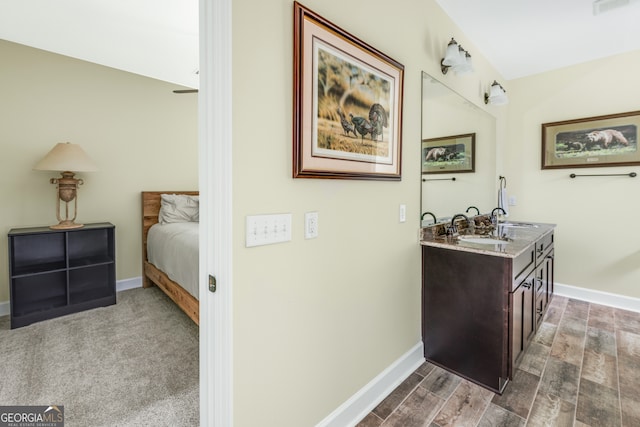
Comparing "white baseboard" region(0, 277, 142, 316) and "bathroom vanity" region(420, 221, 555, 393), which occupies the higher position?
"bathroom vanity" region(420, 221, 555, 393)

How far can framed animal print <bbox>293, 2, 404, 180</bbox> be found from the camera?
1.19 meters

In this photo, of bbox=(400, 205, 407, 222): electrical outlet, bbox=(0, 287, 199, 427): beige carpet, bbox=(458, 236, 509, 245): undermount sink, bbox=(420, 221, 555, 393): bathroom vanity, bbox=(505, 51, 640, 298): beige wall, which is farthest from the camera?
bbox=(505, 51, 640, 298): beige wall

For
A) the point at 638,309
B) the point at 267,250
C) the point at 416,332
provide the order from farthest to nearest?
the point at 638,309 → the point at 416,332 → the point at 267,250

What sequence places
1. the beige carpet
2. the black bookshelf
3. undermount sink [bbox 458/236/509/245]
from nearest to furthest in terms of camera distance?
the beige carpet, undermount sink [bbox 458/236/509/245], the black bookshelf

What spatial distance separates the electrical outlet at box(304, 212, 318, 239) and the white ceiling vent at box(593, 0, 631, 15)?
105 inches

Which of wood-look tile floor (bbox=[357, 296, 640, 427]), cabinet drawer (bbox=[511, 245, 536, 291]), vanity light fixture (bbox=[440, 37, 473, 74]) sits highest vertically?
vanity light fixture (bbox=[440, 37, 473, 74])

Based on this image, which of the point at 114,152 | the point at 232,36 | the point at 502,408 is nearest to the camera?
the point at 232,36

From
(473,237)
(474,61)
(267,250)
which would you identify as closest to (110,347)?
(267,250)

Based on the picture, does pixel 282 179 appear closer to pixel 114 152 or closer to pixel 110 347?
pixel 110 347

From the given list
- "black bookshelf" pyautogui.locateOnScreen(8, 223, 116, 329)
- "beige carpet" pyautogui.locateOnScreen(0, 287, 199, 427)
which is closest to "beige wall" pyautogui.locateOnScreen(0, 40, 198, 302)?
"black bookshelf" pyautogui.locateOnScreen(8, 223, 116, 329)

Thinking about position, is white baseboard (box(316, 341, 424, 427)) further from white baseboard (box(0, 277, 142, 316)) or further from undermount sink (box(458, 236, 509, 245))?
white baseboard (box(0, 277, 142, 316))

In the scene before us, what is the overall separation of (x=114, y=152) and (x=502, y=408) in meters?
4.21

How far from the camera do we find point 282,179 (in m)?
1.17

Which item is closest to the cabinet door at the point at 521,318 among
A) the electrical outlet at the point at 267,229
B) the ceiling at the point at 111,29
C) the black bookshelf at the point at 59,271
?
the electrical outlet at the point at 267,229
